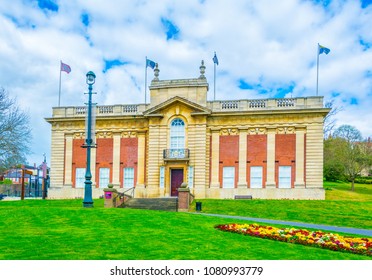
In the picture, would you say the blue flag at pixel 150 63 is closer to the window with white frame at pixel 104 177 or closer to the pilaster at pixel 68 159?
the pilaster at pixel 68 159

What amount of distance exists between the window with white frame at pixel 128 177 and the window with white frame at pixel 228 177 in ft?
25.2

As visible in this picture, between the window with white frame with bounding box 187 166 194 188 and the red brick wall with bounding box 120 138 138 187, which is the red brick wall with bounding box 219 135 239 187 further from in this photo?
the red brick wall with bounding box 120 138 138 187

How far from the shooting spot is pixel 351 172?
48.5 metres

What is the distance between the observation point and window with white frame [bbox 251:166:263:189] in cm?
3253

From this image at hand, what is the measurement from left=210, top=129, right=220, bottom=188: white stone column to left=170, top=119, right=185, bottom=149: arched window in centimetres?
245

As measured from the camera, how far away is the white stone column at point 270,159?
3222 centimetres

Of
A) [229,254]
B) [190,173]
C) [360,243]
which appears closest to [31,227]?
[229,254]

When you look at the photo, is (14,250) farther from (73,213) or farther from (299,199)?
(299,199)

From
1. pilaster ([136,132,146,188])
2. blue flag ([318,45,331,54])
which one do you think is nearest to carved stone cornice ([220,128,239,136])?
pilaster ([136,132,146,188])

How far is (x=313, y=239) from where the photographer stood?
12922 mm

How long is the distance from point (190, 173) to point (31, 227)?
19350 millimetres

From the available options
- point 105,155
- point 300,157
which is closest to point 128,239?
point 300,157

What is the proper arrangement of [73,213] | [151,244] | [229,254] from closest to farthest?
[229,254] → [151,244] → [73,213]

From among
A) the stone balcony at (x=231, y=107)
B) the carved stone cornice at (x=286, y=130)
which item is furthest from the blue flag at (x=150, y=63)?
the carved stone cornice at (x=286, y=130)
